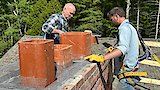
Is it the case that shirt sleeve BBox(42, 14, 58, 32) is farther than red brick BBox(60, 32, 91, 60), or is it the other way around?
shirt sleeve BBox(42, 14, 58, 32)

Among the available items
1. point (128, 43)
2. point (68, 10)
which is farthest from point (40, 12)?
point (128, 43)

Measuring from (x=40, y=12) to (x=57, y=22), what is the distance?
1134 inches

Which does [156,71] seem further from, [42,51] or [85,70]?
[42,51]

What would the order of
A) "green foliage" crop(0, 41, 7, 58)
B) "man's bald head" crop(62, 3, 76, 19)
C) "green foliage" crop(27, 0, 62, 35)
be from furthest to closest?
"green foliage" crop(0, 41, 7, 58)
"green foliage" crop(27, 0, 62, 35)
"man's bald head" crop(62, 3, 76, 19)

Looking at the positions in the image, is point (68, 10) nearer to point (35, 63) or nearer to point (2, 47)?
point (35, 63)

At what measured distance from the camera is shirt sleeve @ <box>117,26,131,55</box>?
13.1ft

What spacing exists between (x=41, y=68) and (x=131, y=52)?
1683 mm

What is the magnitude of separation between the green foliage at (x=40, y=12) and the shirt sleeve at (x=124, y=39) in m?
26.8

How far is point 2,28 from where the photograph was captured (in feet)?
135

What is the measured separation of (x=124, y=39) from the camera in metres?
4.03

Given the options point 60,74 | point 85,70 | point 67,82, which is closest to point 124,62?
point 85,70

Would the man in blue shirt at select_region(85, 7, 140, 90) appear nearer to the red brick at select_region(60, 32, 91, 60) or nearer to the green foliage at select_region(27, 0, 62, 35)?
the red brick at select_region(60, 32, 91, 60)

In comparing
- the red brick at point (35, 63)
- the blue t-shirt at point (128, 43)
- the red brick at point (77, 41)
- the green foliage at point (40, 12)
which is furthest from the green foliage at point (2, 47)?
the red brick at point (35, 63)

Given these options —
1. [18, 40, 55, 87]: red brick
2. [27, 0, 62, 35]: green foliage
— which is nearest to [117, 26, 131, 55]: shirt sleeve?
[18, 40, 55, 87]: red brick
